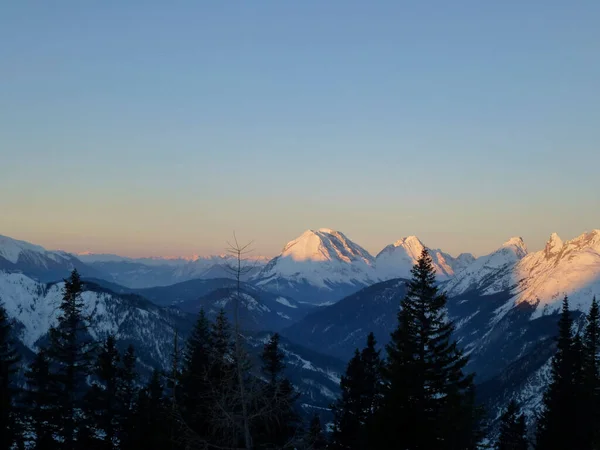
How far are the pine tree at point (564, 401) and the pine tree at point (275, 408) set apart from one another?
Result: 19.7 metres

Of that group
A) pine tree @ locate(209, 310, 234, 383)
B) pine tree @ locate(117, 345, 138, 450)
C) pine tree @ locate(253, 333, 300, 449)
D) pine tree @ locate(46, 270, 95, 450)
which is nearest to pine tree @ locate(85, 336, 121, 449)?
pine tree @ locate(117, 345, 138, 450)

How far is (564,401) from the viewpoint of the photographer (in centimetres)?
4650

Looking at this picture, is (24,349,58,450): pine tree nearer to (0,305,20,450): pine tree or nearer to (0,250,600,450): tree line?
(0,250,600,450): tree line

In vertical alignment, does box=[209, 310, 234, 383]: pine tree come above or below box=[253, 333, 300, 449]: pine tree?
above

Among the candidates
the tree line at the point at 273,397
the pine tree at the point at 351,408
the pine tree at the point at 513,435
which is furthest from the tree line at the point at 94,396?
the pine tree at the point at 513,435

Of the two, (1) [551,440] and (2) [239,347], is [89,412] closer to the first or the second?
(2) [239,347]

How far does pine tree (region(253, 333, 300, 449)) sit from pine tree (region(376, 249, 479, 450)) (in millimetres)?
5137

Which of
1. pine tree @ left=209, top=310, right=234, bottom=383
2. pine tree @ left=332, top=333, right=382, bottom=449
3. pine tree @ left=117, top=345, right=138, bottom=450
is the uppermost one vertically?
pine tree @ left=209, top=310, right=234, bottom=383

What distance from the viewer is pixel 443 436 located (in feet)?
94.7

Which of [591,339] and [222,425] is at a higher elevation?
[591,339]

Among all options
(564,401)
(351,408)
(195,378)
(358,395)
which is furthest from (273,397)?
(564,401)

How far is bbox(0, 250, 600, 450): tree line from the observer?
800 inches

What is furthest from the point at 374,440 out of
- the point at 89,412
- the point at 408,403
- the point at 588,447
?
the point at 89,412

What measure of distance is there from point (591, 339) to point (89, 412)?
4367cm
